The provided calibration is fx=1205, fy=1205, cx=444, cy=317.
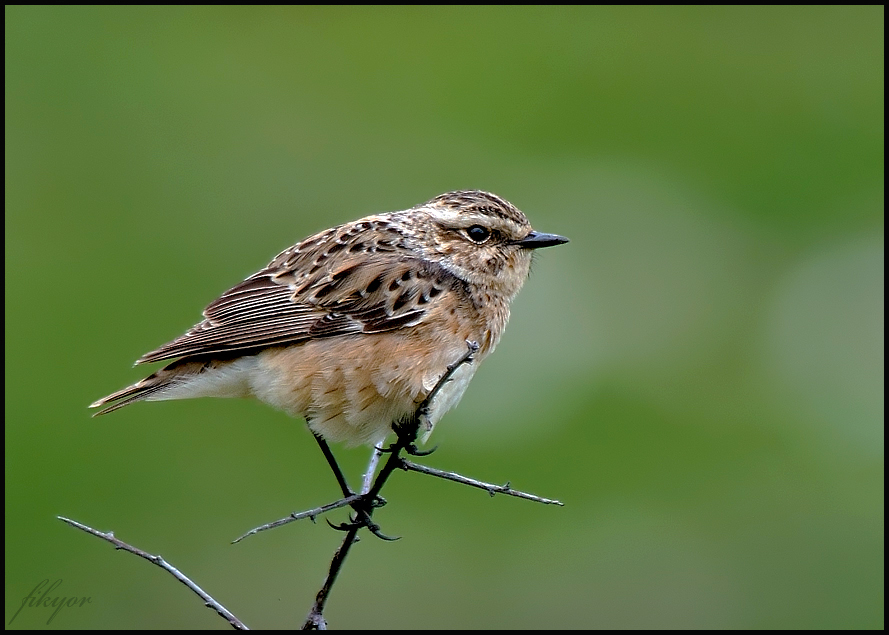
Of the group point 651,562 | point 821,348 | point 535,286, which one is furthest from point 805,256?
point 651,562

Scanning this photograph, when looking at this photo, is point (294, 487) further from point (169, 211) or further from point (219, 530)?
point (169, 211)

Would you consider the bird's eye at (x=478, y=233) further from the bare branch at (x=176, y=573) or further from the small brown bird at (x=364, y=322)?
the bare branch at (x=176, y=573)

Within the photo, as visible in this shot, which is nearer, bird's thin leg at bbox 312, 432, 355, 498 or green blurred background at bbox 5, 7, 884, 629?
bird's thin leg at bbox 312, 432, 355, 498

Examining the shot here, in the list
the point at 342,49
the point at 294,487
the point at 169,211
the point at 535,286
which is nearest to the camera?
the point at 294,487

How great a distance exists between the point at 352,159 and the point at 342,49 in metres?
3.66

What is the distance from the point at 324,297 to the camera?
6855 millimetres

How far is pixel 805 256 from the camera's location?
1694cm

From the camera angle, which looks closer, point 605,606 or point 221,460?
point 605,606

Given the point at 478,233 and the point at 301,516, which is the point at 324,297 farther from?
the point at 301,516

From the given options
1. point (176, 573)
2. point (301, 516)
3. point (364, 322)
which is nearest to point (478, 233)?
point (364, 322)

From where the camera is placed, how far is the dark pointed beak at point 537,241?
6.95m

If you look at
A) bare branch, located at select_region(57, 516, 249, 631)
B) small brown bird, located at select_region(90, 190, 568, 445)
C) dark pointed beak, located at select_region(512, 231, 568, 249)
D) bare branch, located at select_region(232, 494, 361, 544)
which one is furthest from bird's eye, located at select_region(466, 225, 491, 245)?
bare branch, located at select_region(57, 516, 249, 631)

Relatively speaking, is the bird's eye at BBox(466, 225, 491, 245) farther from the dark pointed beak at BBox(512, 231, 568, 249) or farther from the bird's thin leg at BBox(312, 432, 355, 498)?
the bird's thin leg at BBox(312, 432, 355, 498)

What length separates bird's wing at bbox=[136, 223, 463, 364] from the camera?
667cm
